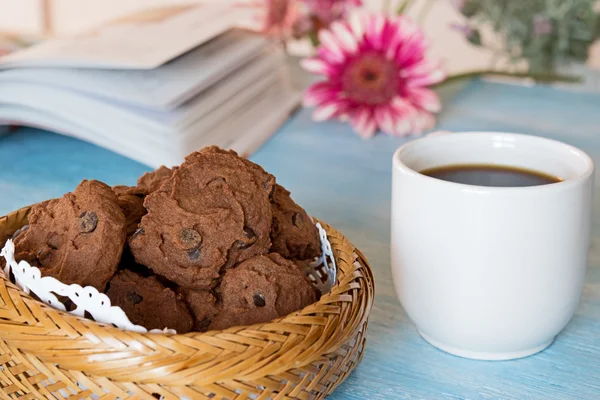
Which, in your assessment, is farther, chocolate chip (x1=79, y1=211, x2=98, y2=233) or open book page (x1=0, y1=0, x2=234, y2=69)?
open book page (x1=0, y1=0, x2=234, y2=69)

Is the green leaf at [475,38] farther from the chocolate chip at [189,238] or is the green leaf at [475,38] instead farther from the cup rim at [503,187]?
the chocolate chip at [189,238]

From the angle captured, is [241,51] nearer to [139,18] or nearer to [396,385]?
[139,18]

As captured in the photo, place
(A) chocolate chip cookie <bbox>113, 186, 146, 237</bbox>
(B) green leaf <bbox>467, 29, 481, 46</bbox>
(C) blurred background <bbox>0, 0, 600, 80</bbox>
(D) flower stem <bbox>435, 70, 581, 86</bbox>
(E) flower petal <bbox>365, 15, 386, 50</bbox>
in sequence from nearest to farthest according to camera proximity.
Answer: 1. (A) chocolate chip cookie <bbox>113, 186, 146, 237</bbox>
2. (E) flower petal <bbox>365, 15, 386, 50</bbox>
3. (D) flower stem <bbox>435, 70, 581, 86</bbox>
4. (B) green leaf <bbox>467, 29, 481, 46</bbox>
5. (C) blurred background <bbox>0, 0, 600, 80</bbox>

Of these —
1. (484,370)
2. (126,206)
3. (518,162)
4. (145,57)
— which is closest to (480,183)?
(518,162)

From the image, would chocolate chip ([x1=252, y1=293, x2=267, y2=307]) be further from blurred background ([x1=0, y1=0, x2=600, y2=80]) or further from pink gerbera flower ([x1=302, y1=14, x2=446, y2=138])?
blurred background ([x1=0, y1=0, x2=600, y2=80])

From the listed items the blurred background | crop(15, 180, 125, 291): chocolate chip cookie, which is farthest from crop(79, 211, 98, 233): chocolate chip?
the blurred background

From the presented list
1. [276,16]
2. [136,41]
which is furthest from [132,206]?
[276,16]

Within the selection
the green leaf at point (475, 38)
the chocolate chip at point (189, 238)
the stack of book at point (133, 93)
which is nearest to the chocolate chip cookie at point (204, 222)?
the chocolate chip at point (189, 238)

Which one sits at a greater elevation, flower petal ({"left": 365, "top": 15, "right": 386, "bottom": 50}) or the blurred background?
flower petal ({"left": 365, "top": 15, "right": 386, "bottom": 50})

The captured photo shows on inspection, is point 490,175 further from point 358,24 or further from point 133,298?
point 358,24
